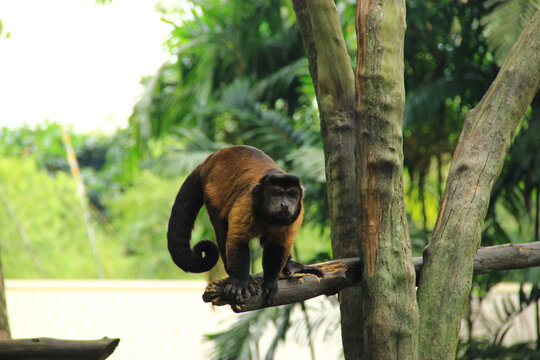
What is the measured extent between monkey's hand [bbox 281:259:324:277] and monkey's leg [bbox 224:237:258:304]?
0.28 meters

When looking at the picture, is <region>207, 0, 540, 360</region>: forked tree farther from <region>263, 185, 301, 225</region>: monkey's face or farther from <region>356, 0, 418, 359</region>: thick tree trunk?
<region>263, 185, 301, 225</region>: monkey's face

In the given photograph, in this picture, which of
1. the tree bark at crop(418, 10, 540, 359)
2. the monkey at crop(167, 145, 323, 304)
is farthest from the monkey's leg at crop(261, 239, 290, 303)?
the tree bark at crop(418, 10, 540, 359)

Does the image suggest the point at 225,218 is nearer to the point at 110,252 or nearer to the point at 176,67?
the point at 176,67

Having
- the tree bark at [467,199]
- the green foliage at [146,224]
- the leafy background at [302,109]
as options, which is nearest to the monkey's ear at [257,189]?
the tree bark at [467,199]

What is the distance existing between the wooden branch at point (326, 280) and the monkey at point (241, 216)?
4cm

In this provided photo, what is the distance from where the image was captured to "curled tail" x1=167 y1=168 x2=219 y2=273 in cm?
304

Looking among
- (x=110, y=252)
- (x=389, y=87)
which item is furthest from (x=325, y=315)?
(x=110, y=252)

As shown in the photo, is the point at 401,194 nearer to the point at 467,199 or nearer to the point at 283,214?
the point at 467,199

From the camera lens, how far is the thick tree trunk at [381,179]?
262 centimetres

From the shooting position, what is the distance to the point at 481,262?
309 centimetres

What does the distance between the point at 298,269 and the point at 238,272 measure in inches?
16.1

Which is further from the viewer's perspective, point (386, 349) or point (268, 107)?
point (268, 107)

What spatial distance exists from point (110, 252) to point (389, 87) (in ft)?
37.7

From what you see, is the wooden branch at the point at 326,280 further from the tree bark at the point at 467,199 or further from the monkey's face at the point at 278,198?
the monkey's face at the point at 278,198
